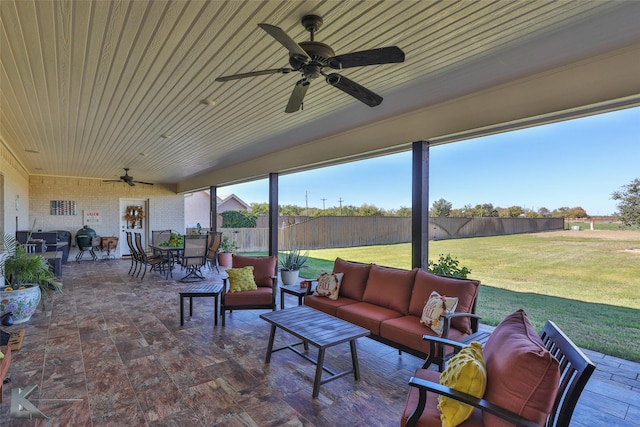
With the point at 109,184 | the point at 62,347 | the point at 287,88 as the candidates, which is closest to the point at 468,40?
the point at 287,88

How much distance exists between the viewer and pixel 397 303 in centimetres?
339

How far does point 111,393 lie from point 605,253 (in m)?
5.79

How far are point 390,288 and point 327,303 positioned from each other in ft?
2.51

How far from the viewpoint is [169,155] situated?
274 inches

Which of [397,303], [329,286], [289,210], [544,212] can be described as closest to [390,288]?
[397,303]

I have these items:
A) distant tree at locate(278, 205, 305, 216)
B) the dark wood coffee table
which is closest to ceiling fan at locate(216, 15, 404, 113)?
the dark wood coffee table

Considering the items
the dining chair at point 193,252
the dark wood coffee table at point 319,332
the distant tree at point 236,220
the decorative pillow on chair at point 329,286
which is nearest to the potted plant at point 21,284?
the dining chair at point 193,252

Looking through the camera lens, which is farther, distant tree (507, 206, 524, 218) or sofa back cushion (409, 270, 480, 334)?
distant tree (507, 206, 524, 218)

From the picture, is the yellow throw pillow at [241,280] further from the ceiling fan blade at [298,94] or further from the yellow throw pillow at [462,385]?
the yellow throw pillow at [462,385]

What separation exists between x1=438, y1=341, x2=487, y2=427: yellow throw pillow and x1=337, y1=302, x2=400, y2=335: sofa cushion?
144cm

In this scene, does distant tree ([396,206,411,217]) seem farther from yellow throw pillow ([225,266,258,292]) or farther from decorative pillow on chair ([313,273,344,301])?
yellow throw pillow ([225,266,258,292])

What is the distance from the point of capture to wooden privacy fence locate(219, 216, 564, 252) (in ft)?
15.5

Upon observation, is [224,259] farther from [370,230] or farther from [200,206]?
[200,206]

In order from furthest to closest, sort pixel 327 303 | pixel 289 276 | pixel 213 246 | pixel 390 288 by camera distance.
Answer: pixel 213 246 < pixel 289 276 < pixel 327 303 < pixel 390 288
